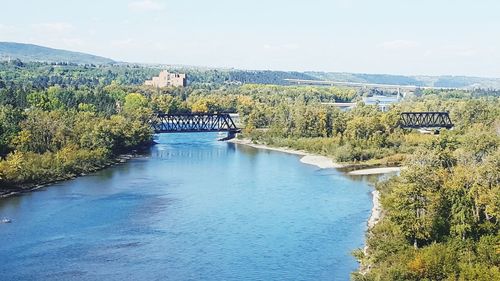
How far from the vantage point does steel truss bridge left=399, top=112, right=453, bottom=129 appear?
181 feet

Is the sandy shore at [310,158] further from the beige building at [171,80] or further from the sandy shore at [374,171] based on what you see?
the beige building at [171,80]

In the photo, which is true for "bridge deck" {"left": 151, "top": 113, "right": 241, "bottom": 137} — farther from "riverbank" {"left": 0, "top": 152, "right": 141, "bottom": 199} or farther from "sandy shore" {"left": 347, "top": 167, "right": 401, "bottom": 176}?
"sandy shore" {"left": 347, "top": 167, "right": 401, "bottom": 176}

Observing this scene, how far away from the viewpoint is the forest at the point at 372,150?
655 inches

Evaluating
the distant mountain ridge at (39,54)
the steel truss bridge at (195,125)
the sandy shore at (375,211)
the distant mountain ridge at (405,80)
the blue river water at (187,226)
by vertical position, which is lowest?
the blue river water at (187,226)

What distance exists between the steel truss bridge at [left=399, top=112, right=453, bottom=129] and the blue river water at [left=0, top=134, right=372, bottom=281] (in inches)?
886

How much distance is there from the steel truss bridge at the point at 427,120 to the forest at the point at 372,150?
1.07 metres

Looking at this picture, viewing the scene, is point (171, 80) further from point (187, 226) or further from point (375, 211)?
point (187, 226)

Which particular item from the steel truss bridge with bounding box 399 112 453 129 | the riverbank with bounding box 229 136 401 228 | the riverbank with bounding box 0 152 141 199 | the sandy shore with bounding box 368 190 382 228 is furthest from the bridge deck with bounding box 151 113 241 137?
the sandy shore with bounding box 368 190 382 228

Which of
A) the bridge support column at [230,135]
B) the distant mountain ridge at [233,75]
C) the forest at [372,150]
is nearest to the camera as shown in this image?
the forest at [372,150]

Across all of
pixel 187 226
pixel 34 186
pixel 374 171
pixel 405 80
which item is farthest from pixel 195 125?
pixel 405 80

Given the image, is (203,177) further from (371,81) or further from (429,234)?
(371,81)

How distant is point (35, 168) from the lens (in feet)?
97.3

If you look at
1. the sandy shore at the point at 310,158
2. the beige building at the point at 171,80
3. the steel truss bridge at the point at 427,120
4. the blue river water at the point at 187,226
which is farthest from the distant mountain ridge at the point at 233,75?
the blue river water at the point at 187,226

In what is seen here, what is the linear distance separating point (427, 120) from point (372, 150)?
763 inches
